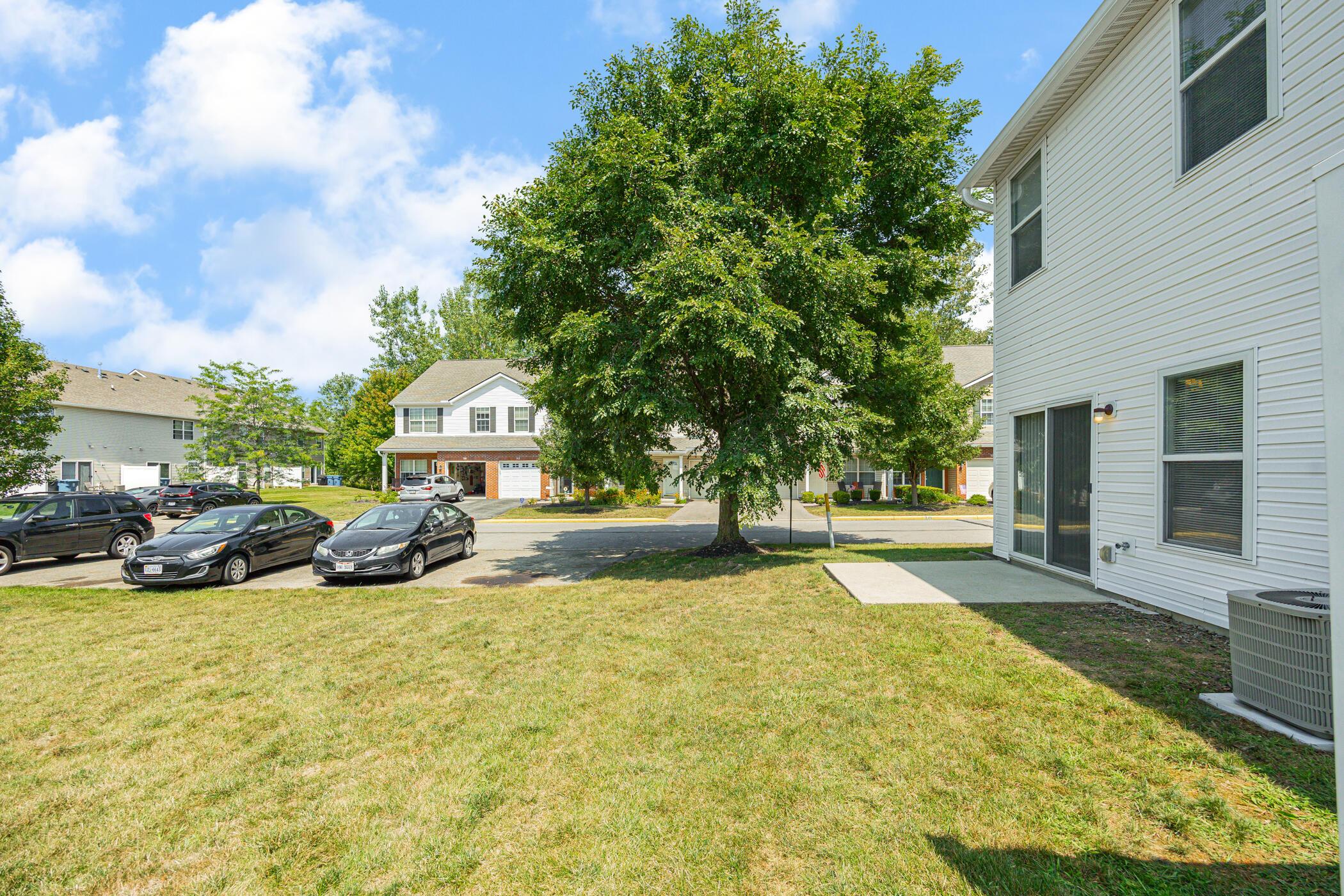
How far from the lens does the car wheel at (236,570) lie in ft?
35.8

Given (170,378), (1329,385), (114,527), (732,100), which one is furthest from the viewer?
(170,378)

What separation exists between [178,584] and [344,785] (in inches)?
396

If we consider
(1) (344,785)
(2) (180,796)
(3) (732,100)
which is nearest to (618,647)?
(1) (344,785)

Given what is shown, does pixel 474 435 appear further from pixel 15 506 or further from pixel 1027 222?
pixel 1027 222

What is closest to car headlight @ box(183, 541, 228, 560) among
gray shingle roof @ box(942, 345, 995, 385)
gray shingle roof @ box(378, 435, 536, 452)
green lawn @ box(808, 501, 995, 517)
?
green lawn @ box(808, 501, 995, 517)

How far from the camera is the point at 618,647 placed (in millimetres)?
6379

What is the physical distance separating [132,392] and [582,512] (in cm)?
3316

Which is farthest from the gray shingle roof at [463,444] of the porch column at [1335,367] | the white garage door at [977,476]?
the porch column at [1335,367]

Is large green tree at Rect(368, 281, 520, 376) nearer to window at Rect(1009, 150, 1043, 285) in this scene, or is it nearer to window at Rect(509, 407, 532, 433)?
window at Rect(509, 407, 532, 433)

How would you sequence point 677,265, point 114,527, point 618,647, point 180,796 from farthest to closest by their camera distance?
point 114,527
point 677,265
point 618,647
point 180,796

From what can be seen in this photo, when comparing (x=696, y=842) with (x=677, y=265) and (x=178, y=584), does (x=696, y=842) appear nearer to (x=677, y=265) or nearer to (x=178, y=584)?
(x=677, y=265)

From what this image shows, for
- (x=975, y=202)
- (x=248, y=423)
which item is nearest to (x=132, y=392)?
(x=248, y=423)

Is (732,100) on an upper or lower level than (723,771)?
upper

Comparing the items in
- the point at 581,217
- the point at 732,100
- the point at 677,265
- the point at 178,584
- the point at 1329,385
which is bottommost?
the point at 178,584
